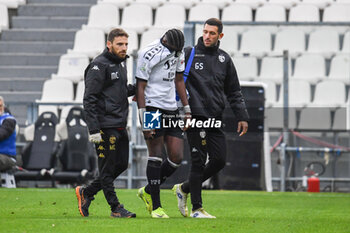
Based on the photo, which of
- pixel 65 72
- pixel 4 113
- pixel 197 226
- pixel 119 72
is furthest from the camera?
pixel 65 72

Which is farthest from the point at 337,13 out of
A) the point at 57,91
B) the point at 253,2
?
the point at 57,91

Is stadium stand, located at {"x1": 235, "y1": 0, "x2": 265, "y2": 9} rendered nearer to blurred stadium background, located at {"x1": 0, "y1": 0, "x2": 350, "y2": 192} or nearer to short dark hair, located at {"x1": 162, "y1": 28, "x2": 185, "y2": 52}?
blurred stadium background, located at {"x1": 0, "y1": 0, "x2": 350, "y2": 192}

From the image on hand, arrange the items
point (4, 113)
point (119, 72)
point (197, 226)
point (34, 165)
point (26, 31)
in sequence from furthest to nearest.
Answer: point (26, 31)
point (34, 165)
point (4, 113)
point (119, 72)
point (197, 226)

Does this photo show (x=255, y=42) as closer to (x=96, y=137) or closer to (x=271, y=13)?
(x=271, y=13)

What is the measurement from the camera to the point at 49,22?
2209 centimetres

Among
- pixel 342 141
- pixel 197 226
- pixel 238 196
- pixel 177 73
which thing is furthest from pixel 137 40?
pixel 197 226

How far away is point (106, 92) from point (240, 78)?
28.4 feet

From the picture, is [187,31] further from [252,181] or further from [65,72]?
[65,72]

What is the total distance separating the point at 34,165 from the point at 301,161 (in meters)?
5.01

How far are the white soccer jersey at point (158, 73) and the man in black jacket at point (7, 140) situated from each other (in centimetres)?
722

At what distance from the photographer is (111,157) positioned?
854cm

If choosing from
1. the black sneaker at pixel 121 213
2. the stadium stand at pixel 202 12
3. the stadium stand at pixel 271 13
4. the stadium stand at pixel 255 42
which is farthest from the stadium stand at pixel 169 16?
the black sneaker at pixel 121 213

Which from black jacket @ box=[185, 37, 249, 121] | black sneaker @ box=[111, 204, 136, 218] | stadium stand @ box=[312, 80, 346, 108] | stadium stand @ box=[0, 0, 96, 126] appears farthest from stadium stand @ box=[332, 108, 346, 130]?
black sneaker @ box=[111, 204, 136, 218]

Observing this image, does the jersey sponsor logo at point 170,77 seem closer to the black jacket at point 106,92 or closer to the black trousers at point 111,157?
the black jacket at point 106,92
